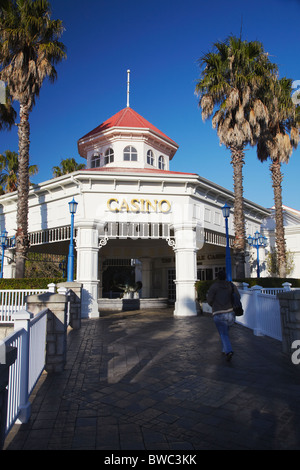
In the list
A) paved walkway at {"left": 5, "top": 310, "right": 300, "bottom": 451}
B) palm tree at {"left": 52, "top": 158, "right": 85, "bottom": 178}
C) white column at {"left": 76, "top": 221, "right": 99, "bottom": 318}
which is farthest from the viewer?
palm tree at {"left": 52, "top": 158, "right": 85, "bottom": 178}

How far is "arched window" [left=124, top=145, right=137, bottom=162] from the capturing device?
19438 millimetres

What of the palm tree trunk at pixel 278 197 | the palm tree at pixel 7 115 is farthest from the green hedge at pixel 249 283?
the palm tree at pixel 7 115

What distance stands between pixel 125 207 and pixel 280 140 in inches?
411

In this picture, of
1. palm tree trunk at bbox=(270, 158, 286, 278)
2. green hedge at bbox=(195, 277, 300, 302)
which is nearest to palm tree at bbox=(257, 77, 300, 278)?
palm tree trunk at bbox=(270, 158, 286, 278)

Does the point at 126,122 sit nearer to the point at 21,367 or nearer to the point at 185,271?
the point at 185,271

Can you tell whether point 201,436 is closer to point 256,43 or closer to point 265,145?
point 256,43

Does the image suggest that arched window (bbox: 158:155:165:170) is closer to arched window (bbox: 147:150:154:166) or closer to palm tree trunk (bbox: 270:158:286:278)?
arched window (bbox: 147:150:154:166)

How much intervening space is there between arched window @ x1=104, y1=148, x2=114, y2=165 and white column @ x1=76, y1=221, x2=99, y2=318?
597cm

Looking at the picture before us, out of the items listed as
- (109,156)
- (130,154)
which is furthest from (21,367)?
(109,156)

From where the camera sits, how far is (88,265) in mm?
15180

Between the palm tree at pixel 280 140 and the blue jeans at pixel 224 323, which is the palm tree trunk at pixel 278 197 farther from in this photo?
the blue jeans at pixel 224 323

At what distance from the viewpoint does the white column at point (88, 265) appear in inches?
592

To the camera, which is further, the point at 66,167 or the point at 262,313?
the point at 66,167

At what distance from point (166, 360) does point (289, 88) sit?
731 inches
